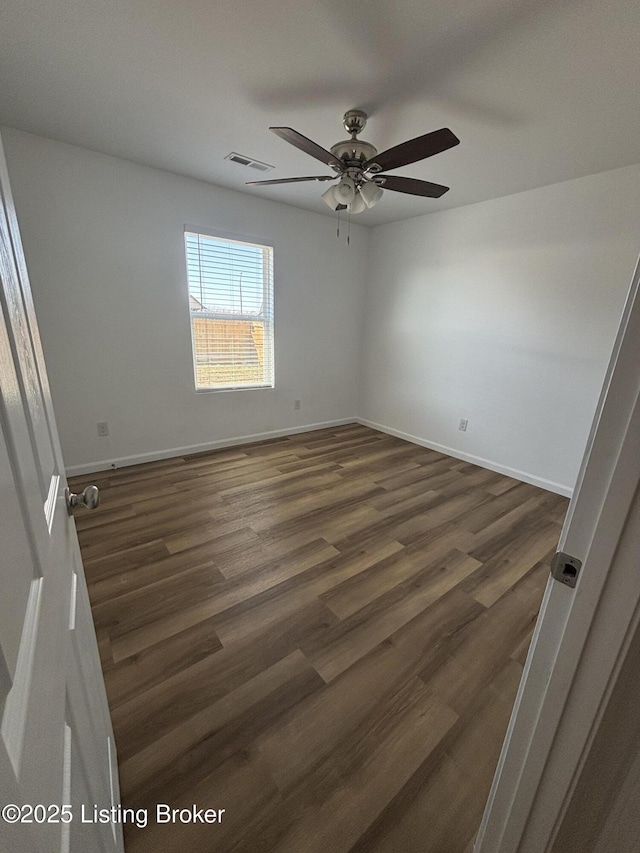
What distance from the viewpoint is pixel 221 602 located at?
Answer: 5.60ft

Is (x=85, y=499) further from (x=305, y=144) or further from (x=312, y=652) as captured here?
(x=305, y=144)

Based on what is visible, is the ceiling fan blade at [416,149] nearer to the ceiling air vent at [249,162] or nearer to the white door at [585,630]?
the ceiling air vent at [249,162]

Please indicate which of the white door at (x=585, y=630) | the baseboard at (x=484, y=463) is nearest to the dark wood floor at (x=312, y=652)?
the baseboard at (x=484, y=463)

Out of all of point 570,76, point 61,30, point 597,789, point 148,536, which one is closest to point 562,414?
point 570,76

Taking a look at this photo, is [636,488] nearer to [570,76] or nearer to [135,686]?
[135,686]

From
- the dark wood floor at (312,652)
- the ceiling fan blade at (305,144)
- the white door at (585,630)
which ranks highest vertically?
the ceiling fan blade at (305,144)

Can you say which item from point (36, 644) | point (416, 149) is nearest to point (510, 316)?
point (416, 149)

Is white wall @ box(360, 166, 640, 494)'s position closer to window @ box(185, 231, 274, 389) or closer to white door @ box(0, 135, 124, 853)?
window @ box(185, 231, 274, 389)

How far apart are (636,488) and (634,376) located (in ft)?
0.53

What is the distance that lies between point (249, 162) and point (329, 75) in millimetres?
1089

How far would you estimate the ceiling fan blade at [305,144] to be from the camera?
159 cm

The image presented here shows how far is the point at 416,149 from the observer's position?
1.68 metres

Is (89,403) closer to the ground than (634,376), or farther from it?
closer to the ground

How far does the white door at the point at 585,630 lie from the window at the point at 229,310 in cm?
333
